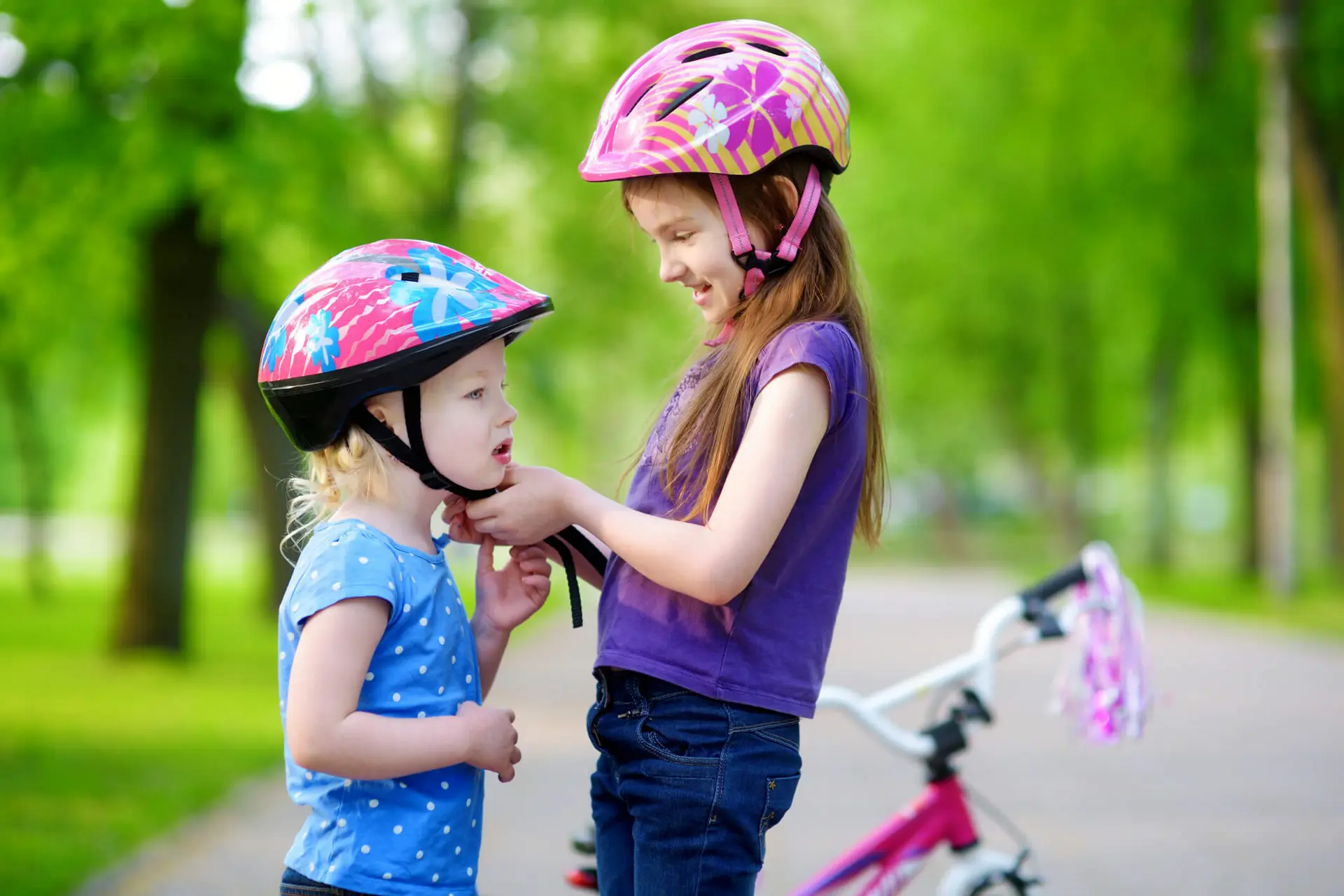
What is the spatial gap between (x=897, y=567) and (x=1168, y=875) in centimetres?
3111

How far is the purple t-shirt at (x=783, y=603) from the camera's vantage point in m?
2.12

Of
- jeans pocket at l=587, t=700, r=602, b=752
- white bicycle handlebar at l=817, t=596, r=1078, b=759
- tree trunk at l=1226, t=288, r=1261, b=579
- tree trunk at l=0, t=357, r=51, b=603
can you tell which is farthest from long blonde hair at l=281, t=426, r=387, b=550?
tree trunk at l=1226, t=288, r=1261, b=579

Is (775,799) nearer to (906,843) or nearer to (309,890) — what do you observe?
(309,890)

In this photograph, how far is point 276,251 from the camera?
1386 cm

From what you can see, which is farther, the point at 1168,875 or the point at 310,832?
the point at 1168,875

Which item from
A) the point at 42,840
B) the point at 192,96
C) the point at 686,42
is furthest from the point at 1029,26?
the point at 686,42

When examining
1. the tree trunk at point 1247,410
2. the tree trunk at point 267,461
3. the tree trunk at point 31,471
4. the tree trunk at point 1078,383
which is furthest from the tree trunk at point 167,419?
the tree trunk at point 1078,383

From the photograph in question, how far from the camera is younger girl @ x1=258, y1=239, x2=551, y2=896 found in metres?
2.01

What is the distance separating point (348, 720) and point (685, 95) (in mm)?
1067

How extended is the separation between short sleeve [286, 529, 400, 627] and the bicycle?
136 cm

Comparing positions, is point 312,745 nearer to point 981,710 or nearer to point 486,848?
point 981,710

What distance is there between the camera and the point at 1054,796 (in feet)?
24.6

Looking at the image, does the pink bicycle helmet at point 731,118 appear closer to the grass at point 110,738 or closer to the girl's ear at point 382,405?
the girl's ear at point 382,405

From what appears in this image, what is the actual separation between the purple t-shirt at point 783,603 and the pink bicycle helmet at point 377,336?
0.33 metres
